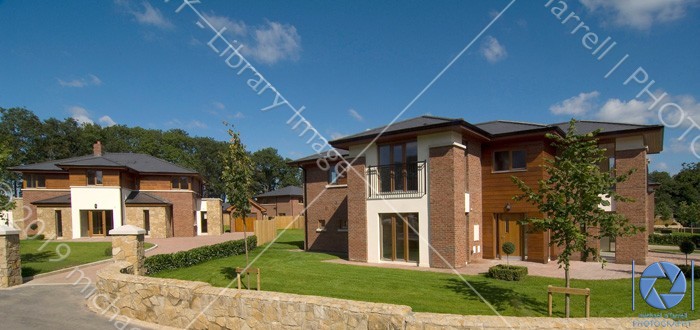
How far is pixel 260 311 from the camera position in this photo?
7.06 meters

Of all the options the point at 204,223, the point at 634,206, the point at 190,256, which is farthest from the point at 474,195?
the point at 204,223

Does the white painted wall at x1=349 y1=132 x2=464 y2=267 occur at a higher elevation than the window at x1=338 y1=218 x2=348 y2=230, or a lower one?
higher

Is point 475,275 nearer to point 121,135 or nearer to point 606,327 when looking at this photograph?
point 606,327

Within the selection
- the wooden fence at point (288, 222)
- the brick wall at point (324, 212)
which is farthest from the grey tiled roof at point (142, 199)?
the brick wall at point (324, 212)

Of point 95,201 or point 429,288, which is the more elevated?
point 95,201

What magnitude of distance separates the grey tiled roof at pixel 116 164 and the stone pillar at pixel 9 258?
18.5 meters

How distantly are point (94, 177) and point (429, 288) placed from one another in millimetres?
29397

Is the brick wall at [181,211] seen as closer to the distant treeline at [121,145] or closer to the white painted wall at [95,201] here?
the white painted wall at [95,201]

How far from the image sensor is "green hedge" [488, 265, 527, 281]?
1185cm

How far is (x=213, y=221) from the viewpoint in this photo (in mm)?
37344

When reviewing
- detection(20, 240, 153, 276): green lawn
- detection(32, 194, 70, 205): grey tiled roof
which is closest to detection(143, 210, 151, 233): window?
detection(32, 194, 70, 205): grey tiled roof

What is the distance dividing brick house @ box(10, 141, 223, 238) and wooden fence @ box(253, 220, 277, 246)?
10055mm

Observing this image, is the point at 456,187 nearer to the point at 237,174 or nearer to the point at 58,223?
the point at 237,174

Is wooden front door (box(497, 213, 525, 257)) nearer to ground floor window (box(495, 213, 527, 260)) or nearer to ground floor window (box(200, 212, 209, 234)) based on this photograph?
ground floor window (box(495, 213, 527, 260))
